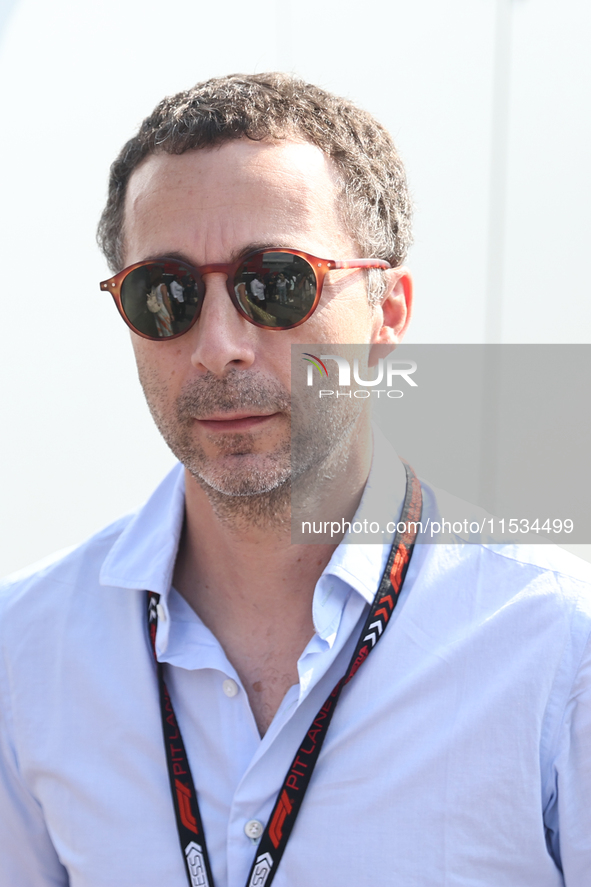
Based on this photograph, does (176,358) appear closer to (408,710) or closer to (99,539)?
(99,539)

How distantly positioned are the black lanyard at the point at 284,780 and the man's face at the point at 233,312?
0.35 metres

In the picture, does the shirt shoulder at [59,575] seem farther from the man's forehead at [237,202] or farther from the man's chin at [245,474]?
the man's forehead at [237,202]

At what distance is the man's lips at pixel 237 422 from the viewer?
61.4 inches

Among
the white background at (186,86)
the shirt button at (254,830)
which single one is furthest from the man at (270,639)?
the white background at (186,86)

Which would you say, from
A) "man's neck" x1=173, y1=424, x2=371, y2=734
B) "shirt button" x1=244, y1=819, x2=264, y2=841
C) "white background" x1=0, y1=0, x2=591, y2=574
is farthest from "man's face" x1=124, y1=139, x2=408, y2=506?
"white background" x1=0, y1=0, x2=591, y2=574

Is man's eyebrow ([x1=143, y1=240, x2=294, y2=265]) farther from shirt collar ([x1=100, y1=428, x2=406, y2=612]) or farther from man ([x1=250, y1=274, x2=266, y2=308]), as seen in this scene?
shirt collar ([x1=100, y1=428, x2=406, y2=612])

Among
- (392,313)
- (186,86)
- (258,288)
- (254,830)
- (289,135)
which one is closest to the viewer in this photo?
(254,830)

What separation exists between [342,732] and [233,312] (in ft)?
2.93

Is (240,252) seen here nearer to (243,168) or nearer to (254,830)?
(243,168)

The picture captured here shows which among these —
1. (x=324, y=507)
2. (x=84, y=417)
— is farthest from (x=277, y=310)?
(x=84, y=417)

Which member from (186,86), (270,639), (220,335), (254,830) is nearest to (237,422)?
(220,335)

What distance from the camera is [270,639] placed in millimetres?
1696

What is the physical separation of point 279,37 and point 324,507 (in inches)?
87.0

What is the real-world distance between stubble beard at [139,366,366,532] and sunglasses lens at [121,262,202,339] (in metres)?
0.13
